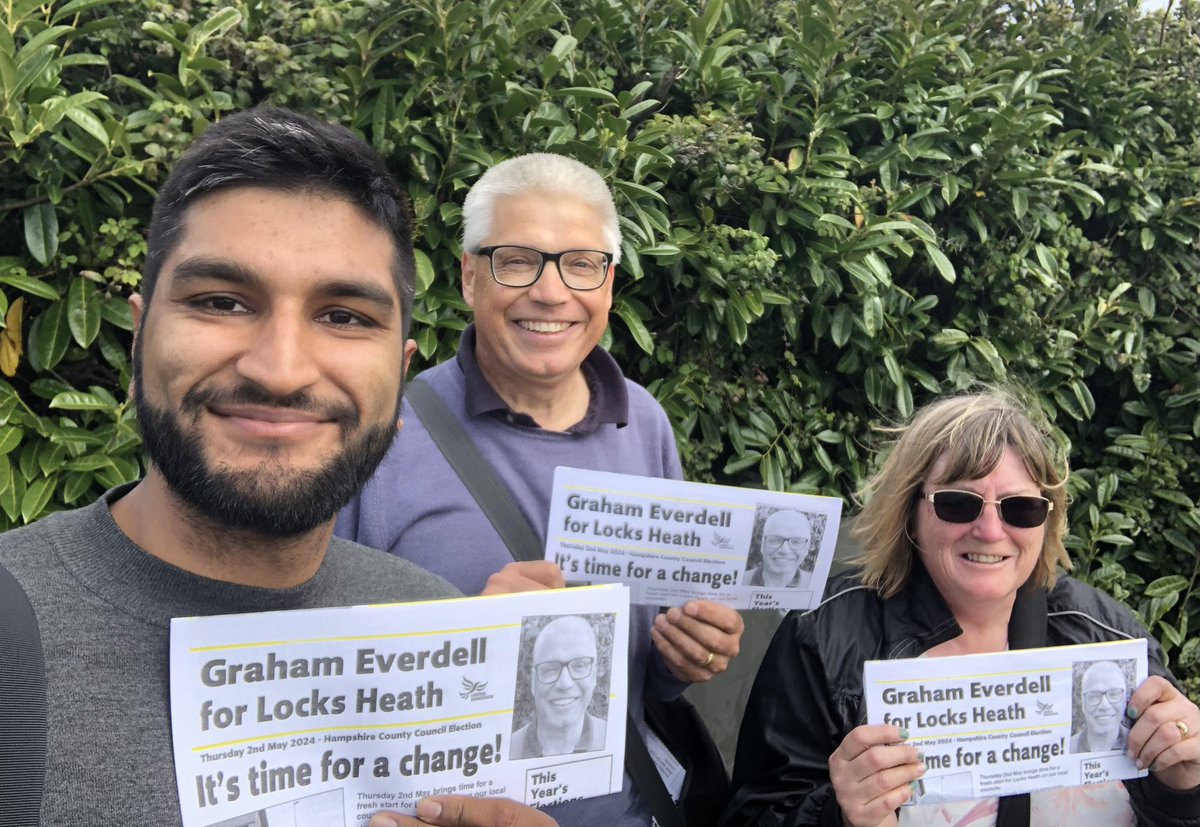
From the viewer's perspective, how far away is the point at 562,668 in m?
1.58

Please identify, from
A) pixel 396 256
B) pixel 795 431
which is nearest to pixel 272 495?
pixel 396 256

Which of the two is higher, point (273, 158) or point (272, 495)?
point (273, 158)

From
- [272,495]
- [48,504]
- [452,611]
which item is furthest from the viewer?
[48,504]

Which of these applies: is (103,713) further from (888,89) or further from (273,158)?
(888,89)

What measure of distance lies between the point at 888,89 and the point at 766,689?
2707 mm

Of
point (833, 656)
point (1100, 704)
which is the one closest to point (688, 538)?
point (833, 656)

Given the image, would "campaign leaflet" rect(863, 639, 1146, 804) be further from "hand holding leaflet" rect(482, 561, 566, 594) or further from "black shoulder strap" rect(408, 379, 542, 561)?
"black shoulder strap" rect(408, 379, 542, 561)

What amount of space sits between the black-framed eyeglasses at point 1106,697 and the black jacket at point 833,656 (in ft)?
1.34

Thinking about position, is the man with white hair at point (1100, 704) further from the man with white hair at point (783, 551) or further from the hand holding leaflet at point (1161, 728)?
the man with white hair at point (783, 551)

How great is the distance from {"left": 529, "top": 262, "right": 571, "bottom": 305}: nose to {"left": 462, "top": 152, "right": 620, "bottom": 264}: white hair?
0.18 metres

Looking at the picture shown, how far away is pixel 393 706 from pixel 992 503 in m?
1.64

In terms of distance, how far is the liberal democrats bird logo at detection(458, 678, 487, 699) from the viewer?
1.48 metres

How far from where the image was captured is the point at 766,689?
2.59 m

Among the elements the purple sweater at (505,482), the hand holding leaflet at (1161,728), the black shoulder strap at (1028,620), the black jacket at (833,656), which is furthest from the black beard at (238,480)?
the black shoulder strap at (1028,620)
